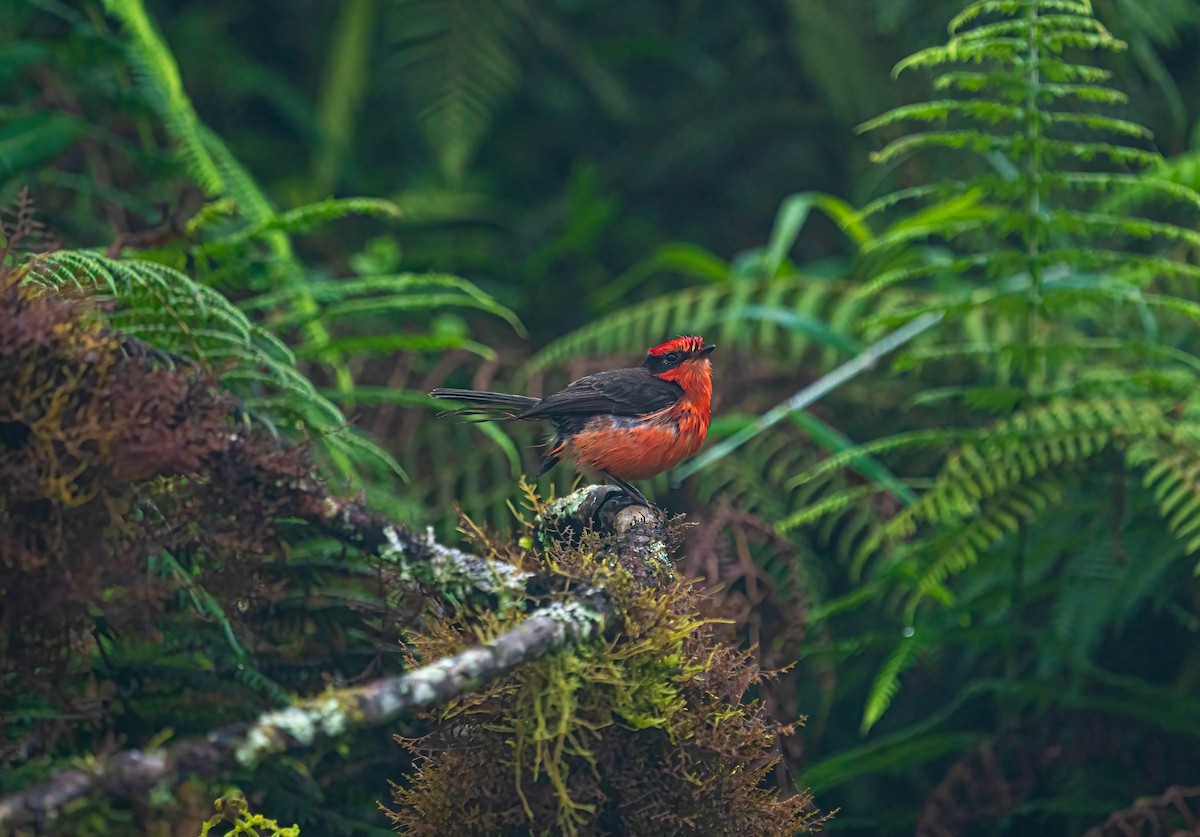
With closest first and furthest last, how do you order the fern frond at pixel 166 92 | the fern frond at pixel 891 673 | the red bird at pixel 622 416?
the red bird at pixel 622 416, the fern frond at pixel 891 673, the fern frond at pixel 166 92

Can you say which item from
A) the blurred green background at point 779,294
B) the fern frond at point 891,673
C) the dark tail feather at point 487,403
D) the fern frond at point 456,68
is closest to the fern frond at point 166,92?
the blurred green background at point 779,294

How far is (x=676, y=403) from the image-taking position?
9.82 ft

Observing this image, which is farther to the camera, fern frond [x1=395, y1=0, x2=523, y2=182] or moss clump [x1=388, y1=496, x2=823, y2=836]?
fern frond [x1=395, y1=0, x2=523, y2=182]

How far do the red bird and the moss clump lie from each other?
90 centimetres

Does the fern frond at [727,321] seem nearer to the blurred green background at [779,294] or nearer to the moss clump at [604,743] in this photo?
the blurred green background at [779,294]

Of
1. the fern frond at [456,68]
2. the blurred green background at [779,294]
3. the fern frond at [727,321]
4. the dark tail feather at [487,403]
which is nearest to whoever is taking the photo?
the dark tail feather at [487,403]

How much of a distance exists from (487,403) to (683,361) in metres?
0.58

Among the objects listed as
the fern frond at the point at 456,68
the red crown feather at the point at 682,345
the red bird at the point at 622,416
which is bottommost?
the red bird at the point at 622,416

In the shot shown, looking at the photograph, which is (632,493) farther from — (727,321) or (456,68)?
(456,68)

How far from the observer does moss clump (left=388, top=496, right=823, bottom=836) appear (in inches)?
70.8

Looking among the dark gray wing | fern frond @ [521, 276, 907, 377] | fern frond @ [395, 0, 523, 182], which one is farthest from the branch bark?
fern frond @ [395, 0, 523, 182]

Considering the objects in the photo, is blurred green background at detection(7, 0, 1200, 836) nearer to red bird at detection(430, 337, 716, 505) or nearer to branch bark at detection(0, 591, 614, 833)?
red bird at detection(430, 337, 716, 505)

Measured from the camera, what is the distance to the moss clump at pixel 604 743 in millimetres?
1799

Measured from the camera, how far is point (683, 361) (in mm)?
3104
